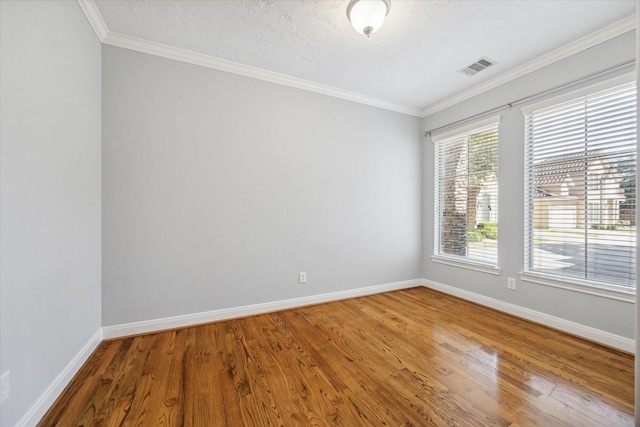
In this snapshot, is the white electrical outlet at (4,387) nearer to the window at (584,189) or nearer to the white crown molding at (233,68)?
the white crown molding at (233,68)

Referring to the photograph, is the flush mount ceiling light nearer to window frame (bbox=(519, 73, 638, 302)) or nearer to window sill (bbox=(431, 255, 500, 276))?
window frame (bbox=(519, 73, 638, 302))

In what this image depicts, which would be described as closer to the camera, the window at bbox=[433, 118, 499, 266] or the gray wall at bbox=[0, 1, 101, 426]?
the gray wall at bbox=[0, 1, 101, 426]

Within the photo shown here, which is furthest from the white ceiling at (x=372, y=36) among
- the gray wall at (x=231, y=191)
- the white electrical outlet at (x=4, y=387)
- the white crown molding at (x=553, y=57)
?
the white electrical outlet at (x=4, y=387)

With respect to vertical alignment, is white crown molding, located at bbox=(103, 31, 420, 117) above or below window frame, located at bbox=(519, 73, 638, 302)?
above

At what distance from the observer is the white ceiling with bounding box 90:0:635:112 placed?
1938mm

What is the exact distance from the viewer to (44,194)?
4.74ft

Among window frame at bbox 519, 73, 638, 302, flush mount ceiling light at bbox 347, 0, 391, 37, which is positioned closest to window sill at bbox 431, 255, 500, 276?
window frame at bbox 519, 73, 638, 302

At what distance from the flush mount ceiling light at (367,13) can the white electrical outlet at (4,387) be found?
9.45 feet

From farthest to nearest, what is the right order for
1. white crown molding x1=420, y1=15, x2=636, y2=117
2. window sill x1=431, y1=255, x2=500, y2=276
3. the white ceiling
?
window sill x1=431, y1=255, x2=500, y2=276 → white crown molding x1=420, y1=15, x2=636, y2=117 → the white ceiling

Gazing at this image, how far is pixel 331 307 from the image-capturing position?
3047 millimetres

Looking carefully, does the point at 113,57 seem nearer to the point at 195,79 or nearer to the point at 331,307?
the point at 195,79

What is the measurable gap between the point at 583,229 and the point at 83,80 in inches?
174

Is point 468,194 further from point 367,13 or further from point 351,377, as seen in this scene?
point 351,377

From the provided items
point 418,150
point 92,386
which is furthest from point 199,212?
point 418,150
